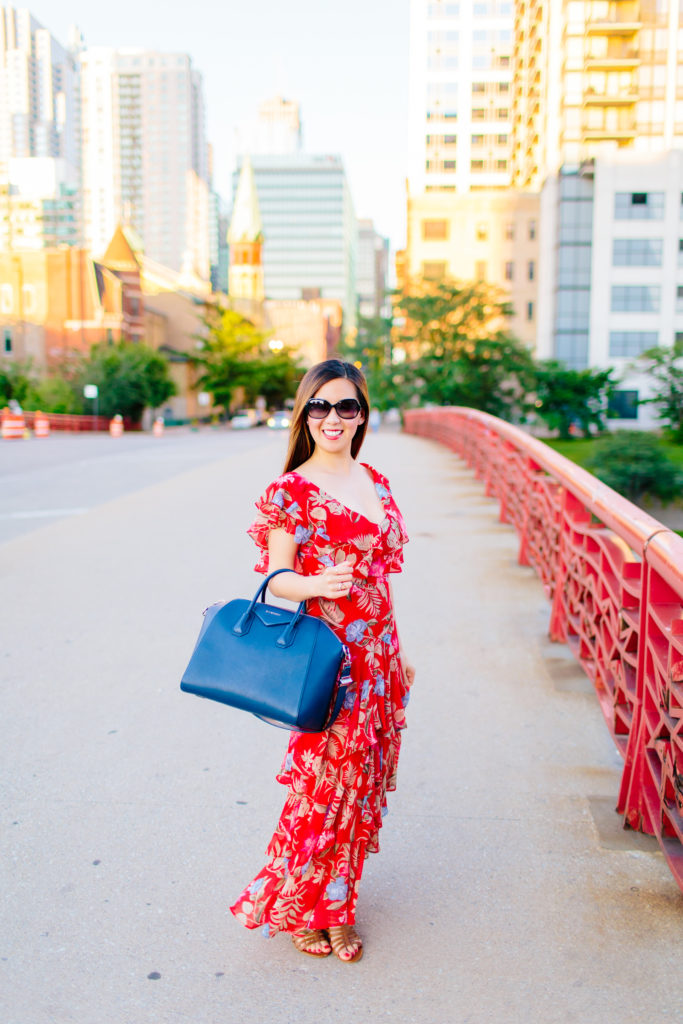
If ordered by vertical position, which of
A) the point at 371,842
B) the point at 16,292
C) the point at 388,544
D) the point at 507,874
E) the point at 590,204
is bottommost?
the point at 507,874

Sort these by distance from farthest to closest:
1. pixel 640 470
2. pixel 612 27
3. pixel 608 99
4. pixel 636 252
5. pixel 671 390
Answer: pixel 608 99
pixel 612 27
pixel 636 252
pixel 671 390
pixel 640 470

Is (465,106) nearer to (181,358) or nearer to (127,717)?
(181,358)

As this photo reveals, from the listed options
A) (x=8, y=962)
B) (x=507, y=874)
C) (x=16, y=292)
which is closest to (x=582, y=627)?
(x=507, y=874)

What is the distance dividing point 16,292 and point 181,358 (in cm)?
1593

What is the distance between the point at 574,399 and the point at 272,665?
33392 millimetres

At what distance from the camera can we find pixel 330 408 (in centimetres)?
280

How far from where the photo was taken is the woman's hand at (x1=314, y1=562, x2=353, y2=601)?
2.59m

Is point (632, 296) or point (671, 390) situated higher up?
point (632, 296)

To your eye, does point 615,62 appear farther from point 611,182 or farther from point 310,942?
point 310,942

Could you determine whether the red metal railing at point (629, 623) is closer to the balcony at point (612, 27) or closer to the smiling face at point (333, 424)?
the smiling face at point (333, 424)

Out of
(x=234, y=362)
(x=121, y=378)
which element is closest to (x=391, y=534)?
(x=121, y=378)

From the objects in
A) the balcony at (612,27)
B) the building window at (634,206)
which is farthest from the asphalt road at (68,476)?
the balcony at (612,27)

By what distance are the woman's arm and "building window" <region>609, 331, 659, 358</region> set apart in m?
64.8

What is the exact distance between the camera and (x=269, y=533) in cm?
276
